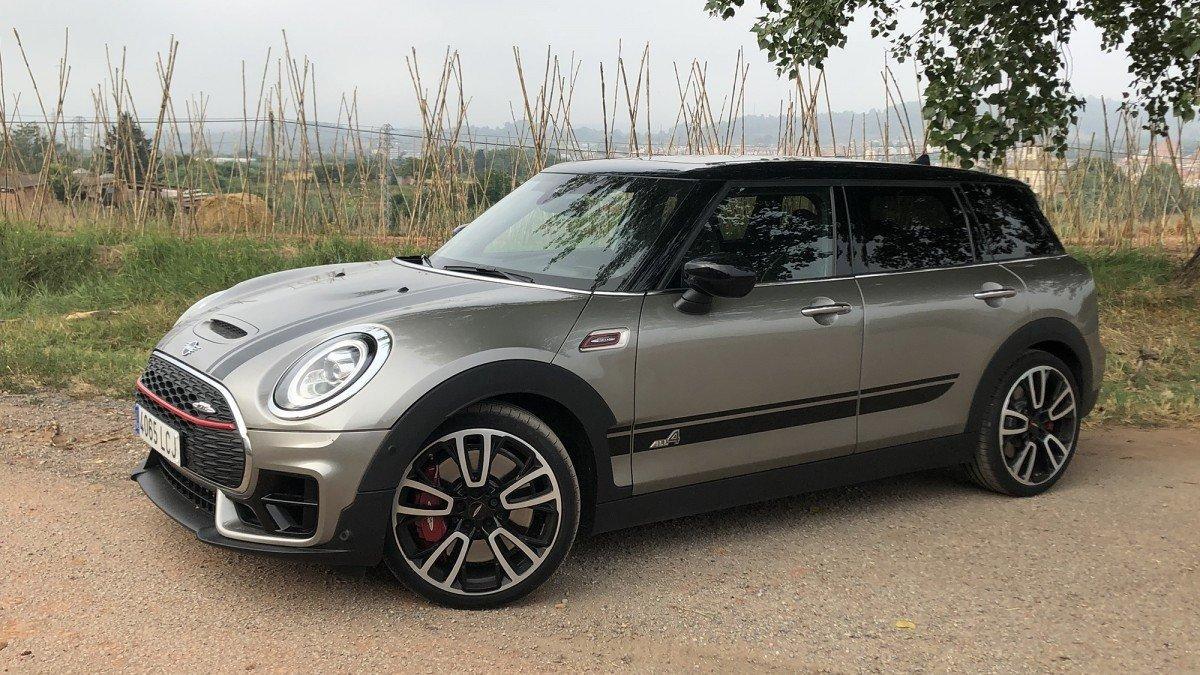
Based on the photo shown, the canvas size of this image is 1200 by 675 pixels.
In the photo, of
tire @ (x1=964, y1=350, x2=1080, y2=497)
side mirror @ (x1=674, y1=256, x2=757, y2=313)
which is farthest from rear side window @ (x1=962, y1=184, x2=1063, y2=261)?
side mirror @ (x1=674, y1=256, x2=757, y2=313)

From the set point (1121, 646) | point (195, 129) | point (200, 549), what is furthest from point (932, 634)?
point (195, 129)

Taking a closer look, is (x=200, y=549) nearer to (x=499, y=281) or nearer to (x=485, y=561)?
(x=485, y=561)

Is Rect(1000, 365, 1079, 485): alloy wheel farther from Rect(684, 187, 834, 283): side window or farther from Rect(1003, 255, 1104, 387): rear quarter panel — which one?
Rect(684, 187, 834, 283): side window

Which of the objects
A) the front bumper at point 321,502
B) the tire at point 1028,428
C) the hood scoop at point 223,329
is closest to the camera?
the front bumper at point 321,502

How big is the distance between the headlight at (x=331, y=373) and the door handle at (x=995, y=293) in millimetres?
2747

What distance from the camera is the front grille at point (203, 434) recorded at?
11.6ft

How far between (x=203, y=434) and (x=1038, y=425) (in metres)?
3.74

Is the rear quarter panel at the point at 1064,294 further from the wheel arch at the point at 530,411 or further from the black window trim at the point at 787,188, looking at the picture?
the wheel arch at the point at 530,411

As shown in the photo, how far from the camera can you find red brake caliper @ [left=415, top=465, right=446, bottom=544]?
12.0 ft

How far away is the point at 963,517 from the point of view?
5.01m

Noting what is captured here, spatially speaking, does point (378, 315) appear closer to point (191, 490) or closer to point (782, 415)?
point (191, 490)

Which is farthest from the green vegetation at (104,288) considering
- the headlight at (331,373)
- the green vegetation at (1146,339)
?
the green vegetation at (1146,339)

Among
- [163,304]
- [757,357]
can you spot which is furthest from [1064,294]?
[163,304]

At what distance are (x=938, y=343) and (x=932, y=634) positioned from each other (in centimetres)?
152
